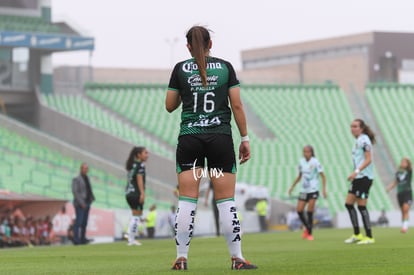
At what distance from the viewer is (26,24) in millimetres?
48906

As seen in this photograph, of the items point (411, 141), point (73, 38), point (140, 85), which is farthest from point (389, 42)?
point (73, 38)

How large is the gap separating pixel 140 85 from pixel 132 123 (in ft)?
17.3

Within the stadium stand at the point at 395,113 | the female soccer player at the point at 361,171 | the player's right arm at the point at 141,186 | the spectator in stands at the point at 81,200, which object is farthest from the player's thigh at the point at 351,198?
the stadium stand at the point at 395,113

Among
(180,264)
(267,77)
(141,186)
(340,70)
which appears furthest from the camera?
(340,70)

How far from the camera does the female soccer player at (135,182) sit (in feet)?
68.8

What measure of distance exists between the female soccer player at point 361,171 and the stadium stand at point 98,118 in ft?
89.7

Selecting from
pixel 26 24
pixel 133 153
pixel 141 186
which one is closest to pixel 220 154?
pixel 141 186

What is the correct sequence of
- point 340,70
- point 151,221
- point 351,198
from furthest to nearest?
1. point 340,70
2. point 151,221
3. point 351,198

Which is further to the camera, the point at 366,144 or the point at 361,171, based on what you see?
the point at 361,171

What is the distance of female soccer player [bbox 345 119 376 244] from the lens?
18.5m

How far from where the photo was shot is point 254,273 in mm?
10109

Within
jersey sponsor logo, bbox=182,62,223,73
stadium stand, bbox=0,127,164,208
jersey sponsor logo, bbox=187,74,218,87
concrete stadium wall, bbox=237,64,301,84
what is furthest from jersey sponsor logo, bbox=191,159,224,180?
concrete stadium wall, bbox=237,64,301,84

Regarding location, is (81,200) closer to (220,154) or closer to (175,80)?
(175,80)

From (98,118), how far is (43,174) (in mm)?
11031
